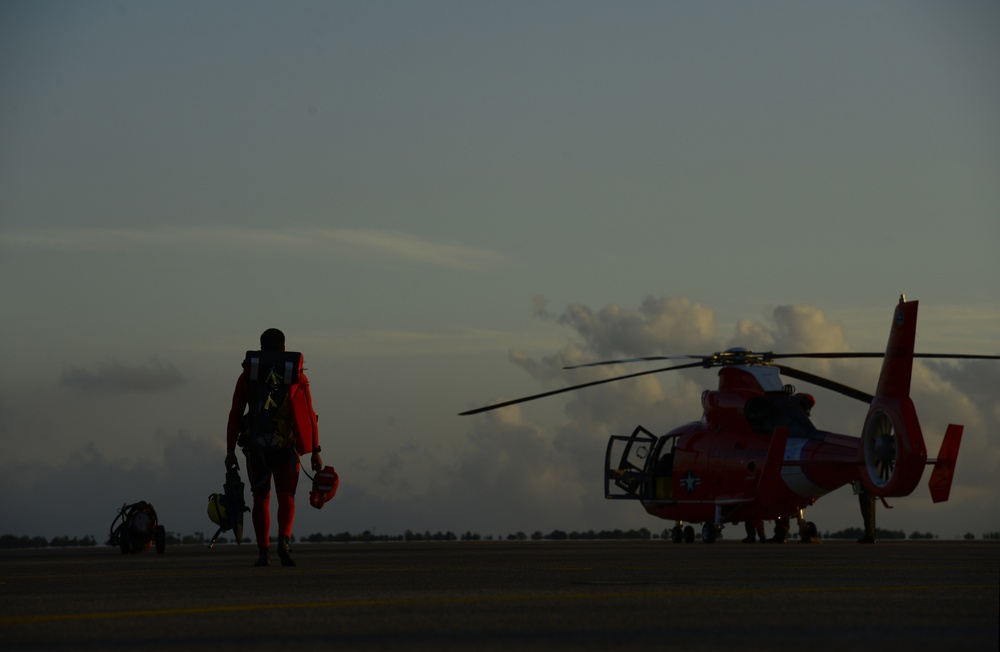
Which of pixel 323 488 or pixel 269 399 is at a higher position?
pixel 269 399

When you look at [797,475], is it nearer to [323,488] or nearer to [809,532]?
[809,532]

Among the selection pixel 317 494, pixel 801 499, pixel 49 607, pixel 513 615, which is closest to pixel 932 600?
pixel 513 615

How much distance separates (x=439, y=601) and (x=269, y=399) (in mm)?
6367

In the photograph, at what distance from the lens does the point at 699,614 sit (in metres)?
9.00

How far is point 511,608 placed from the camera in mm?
9648

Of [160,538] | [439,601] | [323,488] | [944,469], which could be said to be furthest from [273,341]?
[944,469]

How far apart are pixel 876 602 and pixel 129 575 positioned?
8.33 metres

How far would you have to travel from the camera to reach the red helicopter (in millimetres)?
27625

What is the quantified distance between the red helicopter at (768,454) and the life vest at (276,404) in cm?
1380

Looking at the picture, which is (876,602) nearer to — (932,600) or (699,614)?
(932,600)

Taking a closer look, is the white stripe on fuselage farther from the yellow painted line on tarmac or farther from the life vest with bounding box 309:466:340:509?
the yellow painted line on tarmac

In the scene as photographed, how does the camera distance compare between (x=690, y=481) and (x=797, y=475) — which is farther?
(x=690, y=481)

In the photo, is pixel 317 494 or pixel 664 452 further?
pixel 664 452

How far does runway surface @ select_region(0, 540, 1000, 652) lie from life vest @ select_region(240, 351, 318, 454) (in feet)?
5.05
